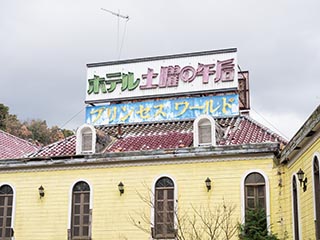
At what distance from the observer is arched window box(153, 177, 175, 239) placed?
18.6 m

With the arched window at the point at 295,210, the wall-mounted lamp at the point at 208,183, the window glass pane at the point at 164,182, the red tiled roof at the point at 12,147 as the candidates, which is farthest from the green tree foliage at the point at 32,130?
the arched window at the point at 295,210

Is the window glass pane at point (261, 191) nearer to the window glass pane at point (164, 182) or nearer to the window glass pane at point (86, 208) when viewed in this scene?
the window glass pane at point (164, 182)

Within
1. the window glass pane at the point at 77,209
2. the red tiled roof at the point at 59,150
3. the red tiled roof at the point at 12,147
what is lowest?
the window glass pane at the point at 77,209

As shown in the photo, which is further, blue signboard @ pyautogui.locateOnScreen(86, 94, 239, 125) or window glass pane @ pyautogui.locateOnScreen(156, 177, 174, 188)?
blue signboard @ pyautogui.locateOnScreen(86, 94, 239, 125)

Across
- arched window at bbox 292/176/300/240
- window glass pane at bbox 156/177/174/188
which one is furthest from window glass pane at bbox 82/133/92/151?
arched window at bbox 292/176/300/240

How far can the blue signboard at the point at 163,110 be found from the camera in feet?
73.5

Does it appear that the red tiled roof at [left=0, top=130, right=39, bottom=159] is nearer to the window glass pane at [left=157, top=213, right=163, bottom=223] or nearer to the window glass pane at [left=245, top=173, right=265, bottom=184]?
the window glass pane at [left=157, top=213, right=163, bottom=223]

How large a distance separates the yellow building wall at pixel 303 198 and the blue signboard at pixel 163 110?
5121mm

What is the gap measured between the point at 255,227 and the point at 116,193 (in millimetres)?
5214

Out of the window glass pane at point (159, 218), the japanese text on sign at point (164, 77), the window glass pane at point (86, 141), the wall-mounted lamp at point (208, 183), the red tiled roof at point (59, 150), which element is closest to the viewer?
the wall-mounted lamp at point (208, 183)

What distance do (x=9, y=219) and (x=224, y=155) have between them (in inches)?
334

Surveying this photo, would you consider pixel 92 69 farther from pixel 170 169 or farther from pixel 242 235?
pixel 242 235

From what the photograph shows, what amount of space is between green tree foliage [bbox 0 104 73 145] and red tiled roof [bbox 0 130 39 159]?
16.5m

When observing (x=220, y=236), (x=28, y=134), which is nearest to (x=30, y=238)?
(x=220, y=236)
